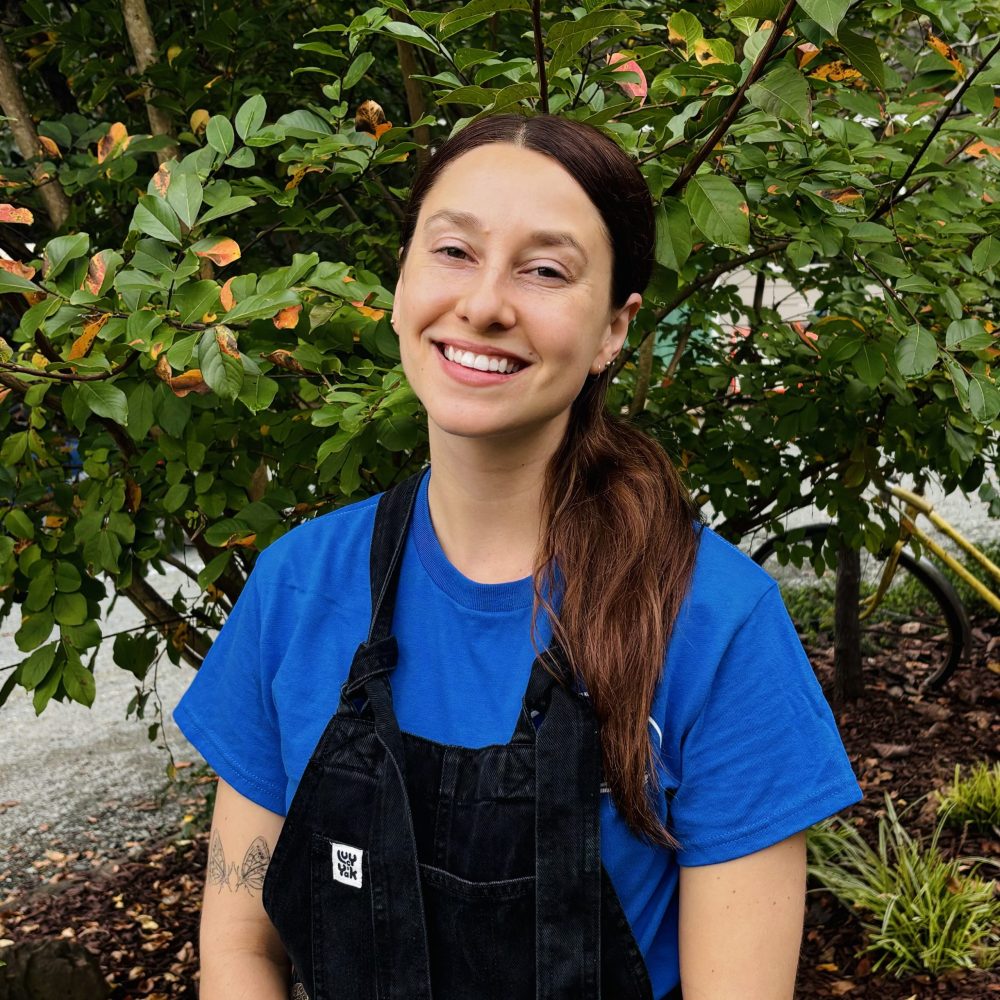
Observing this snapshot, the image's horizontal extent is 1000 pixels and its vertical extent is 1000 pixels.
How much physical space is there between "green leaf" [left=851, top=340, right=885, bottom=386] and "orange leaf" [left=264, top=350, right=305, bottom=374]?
0.95m

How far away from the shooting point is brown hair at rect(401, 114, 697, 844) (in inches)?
55.0

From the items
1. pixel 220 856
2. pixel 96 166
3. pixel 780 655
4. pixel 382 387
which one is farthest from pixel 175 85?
pixel 780 655

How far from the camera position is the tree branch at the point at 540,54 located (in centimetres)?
143

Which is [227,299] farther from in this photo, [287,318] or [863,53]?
[863,53]

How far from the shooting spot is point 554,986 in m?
1.38

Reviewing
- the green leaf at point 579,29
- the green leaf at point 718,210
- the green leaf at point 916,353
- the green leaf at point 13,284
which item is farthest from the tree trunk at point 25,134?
the green leaf at point 916,353

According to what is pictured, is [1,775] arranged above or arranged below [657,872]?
below

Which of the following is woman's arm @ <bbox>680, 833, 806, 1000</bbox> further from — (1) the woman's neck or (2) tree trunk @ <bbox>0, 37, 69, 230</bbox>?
(2) tree trunk @ <bbox>0, 37, 69, 230</bbox>

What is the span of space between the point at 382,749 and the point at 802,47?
128 centimetres

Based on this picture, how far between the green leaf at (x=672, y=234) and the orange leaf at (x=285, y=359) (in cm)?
62

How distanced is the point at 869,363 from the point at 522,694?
94cm

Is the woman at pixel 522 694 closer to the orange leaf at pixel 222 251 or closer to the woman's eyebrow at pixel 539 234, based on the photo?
the woman's eyebrow at pixel 539 234

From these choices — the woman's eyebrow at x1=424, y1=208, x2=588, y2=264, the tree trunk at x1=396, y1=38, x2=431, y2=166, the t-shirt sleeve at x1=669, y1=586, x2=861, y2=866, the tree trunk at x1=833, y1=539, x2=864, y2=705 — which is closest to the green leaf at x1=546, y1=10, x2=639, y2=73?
the woman's eyebrow at x1=424, y1=208, x2=588, y2=264

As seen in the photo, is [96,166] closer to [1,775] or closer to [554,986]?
[554,986]
